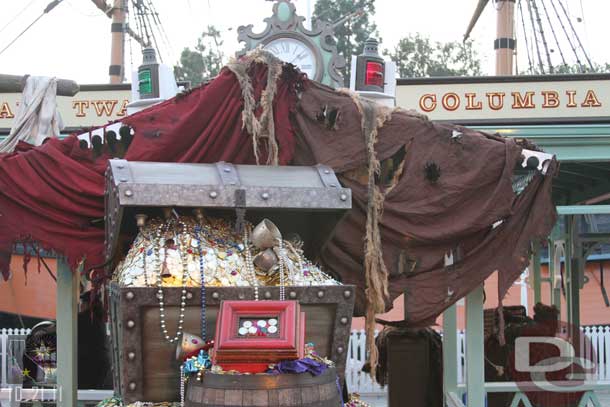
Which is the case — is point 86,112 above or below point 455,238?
above

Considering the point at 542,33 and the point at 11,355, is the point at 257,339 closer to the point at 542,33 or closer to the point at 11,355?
the point at 11,355

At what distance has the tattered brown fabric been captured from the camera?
6039 mm

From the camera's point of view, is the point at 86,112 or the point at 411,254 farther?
the point at 86,112

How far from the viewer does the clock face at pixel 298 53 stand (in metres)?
10.1

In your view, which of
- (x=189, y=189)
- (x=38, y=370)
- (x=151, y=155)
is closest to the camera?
(x=189, y=189)

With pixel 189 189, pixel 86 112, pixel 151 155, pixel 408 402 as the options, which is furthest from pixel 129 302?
pixel 86 112

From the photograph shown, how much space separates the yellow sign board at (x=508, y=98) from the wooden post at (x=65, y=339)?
5.86 metres

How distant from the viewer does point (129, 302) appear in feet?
14.9

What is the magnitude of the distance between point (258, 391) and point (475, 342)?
109 inches

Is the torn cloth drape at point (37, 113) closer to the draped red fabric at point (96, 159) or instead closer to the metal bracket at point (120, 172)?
the draped red fabric at point (96, 159)

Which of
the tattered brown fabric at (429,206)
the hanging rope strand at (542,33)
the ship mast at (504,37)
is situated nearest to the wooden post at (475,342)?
the tattered brown fabric at (429,206)

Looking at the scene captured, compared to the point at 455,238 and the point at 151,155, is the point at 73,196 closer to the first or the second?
the point at 151,155

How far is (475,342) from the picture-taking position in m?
6.48

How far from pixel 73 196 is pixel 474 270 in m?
2.73
